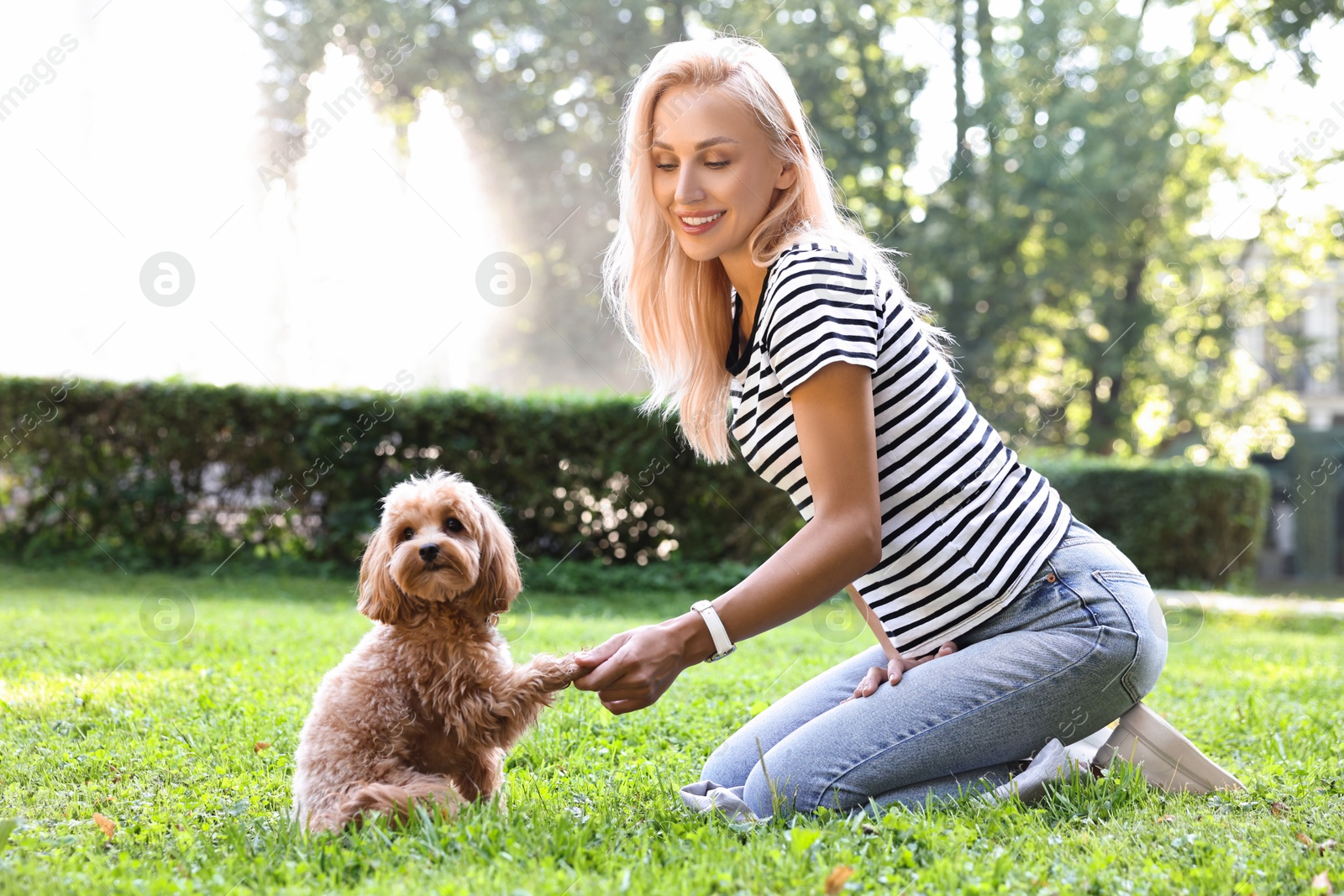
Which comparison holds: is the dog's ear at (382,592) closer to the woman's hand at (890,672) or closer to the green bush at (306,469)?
the woman's hand at (890,672)

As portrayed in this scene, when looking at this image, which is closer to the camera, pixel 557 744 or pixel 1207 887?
pixel 1207 887

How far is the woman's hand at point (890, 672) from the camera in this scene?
2934 millimetres

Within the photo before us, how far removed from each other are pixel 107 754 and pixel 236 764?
514 millimetres

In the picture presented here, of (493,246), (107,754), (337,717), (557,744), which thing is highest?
(493,246)

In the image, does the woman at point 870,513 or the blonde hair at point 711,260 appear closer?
the woman at point 870,513

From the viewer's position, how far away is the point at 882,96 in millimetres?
21453

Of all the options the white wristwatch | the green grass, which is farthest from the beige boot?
the white wristwatch

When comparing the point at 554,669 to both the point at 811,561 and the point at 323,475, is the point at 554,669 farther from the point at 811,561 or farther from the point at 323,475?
the point at 323,475

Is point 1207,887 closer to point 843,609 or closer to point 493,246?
point 843,609

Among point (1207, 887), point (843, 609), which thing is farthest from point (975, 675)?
point (843, 609)

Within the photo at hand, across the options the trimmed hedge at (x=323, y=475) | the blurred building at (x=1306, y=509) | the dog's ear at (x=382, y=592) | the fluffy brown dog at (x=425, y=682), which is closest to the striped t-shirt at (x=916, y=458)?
the fluffy brown dog at (x=425, y=682)

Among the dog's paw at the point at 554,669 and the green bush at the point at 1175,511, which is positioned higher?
the dog's paw at the point at 554,669

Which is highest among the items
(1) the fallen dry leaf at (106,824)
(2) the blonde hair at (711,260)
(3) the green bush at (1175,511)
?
(2) the blonde hair at (711,260)

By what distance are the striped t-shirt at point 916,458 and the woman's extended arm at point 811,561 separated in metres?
0.14
